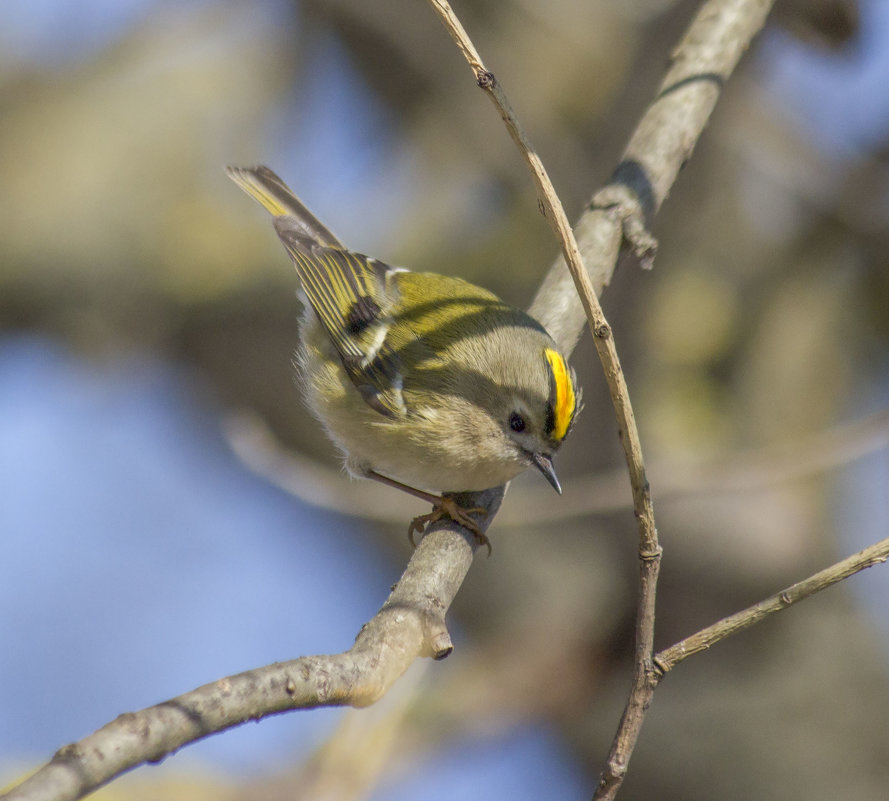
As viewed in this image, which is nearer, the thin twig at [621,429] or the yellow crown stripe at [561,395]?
the thin twig at [621,429]

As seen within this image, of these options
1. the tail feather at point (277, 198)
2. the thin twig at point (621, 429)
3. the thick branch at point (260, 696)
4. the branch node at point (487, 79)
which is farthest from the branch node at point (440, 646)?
the tail feather at point (277, 198)

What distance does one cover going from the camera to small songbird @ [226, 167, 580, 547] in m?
2.09

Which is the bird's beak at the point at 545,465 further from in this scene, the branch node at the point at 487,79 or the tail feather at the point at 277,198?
the branch node at the point at 487,79

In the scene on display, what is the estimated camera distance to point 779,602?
0.97 m

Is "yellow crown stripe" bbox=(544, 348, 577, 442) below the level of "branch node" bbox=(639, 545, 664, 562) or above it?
above

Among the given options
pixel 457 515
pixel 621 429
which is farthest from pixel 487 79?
pixel 457 515

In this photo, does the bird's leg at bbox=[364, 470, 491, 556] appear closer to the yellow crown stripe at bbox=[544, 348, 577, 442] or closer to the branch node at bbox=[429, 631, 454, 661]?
the yellow crown stripe at bbox=[544, 348, 577, 442]

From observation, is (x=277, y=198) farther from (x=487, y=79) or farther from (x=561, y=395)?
(x=487, y=79)

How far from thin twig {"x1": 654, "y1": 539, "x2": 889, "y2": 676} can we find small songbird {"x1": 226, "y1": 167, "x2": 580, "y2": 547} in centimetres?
76

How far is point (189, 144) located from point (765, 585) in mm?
3701

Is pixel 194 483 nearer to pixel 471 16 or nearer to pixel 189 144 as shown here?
pixel 189 144

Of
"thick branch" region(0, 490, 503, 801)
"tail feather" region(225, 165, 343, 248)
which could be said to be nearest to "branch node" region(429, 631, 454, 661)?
"thick branch" region(0, 490, 503, 801)

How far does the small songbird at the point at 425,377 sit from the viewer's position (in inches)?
82.2

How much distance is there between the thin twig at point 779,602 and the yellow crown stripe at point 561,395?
1009mm
